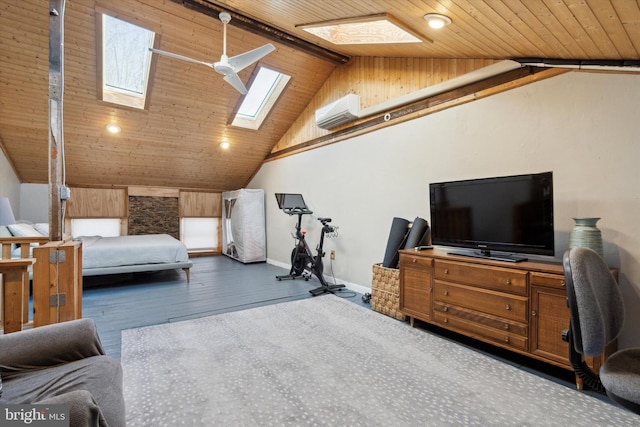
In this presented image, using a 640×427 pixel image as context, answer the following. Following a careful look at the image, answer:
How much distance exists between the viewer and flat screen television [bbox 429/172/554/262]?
8.02 ft

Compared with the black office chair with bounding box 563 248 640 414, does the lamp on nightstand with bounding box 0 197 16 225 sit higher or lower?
higher

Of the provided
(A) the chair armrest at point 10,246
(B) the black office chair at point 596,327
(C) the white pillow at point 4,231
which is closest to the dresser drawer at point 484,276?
(B) the black office chair at point 596,327

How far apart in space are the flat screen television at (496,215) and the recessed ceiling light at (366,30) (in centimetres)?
150

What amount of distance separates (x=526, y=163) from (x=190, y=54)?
14.8 ft

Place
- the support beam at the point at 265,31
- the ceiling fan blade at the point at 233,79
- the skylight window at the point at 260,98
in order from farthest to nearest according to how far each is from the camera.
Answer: the skylight window at the point at 260,98 → the support beam at the point at 265,31 → the ceiling fan blade at the point at 233,79

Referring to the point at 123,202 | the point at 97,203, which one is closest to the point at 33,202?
the point at 97,203

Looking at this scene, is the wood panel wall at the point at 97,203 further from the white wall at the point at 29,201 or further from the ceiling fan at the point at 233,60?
the ceiling fan at the point at 233,60

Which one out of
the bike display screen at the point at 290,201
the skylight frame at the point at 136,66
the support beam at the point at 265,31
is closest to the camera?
the support beam at the point at 265,31

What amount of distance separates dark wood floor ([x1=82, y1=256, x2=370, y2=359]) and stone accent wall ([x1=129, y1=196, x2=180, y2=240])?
2.11m

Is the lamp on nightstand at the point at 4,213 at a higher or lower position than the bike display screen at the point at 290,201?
lower

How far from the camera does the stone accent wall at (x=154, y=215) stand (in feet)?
24.7

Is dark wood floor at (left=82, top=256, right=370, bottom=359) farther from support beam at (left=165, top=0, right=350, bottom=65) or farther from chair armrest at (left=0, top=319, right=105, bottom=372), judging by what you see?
support beam at (left=165, top=0, right=350, bottom=65)

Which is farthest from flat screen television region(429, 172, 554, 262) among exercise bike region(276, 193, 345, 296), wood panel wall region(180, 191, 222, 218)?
wood panel wall region(180, 191, 222, 218)

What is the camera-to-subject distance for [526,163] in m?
2.86
